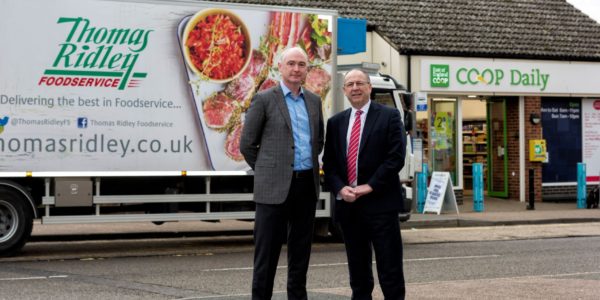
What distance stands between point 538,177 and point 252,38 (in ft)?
43.5

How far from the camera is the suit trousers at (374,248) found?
7078 millimetres

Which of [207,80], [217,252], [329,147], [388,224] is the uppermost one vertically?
[207,80]

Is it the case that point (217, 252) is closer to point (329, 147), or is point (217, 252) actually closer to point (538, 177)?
point (329, 147)

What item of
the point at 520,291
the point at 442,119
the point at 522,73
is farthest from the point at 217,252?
the point at 522,73

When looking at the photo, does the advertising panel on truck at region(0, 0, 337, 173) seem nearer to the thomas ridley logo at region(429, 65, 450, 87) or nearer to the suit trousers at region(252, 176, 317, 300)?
the suit trousers at region(252, 176, 317, 300)

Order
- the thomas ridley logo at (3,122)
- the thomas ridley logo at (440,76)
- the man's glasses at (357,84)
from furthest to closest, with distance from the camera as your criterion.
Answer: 1. the thomas ridley logo at (440,76)
2. the thomas ridley logo at (3,122)
3. the man's glasses at (357,84)

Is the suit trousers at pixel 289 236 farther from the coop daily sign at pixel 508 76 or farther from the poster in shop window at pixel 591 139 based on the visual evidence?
the poster in shop window at pixel 591 139

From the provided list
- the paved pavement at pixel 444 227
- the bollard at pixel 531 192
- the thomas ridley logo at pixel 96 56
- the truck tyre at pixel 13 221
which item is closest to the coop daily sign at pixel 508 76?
the bollard at pixel 531 192

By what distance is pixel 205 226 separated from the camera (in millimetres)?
17844

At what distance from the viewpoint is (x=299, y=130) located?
712 cm

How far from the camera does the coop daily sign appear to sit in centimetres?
2369

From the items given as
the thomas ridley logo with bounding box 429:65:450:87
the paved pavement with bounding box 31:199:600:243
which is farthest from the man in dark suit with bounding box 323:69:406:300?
the thomas ridley logo with bounding box 429:65:450:87

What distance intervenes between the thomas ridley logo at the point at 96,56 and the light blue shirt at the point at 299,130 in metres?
6.25

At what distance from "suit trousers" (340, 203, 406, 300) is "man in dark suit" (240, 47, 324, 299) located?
0.32 metres
